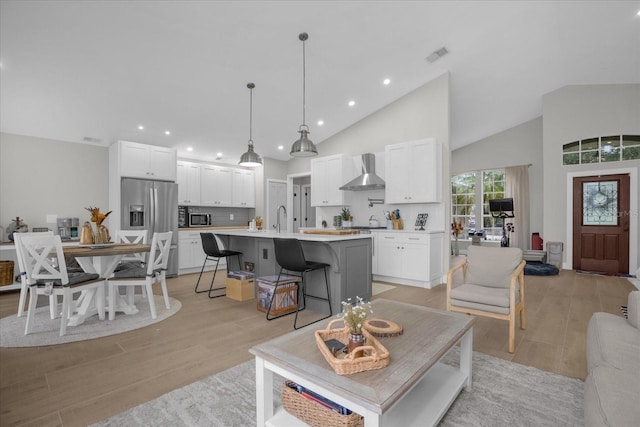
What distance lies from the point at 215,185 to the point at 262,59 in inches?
141

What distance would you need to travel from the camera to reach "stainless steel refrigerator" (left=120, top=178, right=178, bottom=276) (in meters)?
5.36

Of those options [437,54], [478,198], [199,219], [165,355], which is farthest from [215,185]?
[478,198]

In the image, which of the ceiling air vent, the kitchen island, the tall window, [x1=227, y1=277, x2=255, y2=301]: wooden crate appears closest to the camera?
the kitchen island

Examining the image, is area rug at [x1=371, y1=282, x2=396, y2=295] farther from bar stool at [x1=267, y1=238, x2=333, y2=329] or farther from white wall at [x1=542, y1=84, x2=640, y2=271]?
white wall at [x1=542, y1=84, x2=640, y2=271]

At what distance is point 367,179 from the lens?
5.73 m

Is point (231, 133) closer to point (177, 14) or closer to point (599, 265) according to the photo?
point (177, 14)

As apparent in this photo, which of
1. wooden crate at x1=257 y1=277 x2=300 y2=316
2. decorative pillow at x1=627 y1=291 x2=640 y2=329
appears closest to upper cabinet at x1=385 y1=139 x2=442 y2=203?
wooden crate at x1=257 y1=277 x2=300 y2=316

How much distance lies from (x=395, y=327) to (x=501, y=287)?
1851mm

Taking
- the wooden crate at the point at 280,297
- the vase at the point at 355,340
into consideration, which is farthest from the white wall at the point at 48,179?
the vase at the point at 355,340

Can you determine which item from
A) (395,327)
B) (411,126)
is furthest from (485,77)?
(395,327)

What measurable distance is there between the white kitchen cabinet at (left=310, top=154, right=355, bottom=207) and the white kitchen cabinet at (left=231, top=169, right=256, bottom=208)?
1749 mm

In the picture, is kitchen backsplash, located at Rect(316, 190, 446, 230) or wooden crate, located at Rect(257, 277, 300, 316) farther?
kitchen backsplash, located at Rect(316, 190, 446, 230)

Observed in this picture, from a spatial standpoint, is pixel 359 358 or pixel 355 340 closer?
pixel 359 358

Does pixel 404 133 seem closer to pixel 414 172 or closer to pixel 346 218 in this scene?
pixel 414 172
